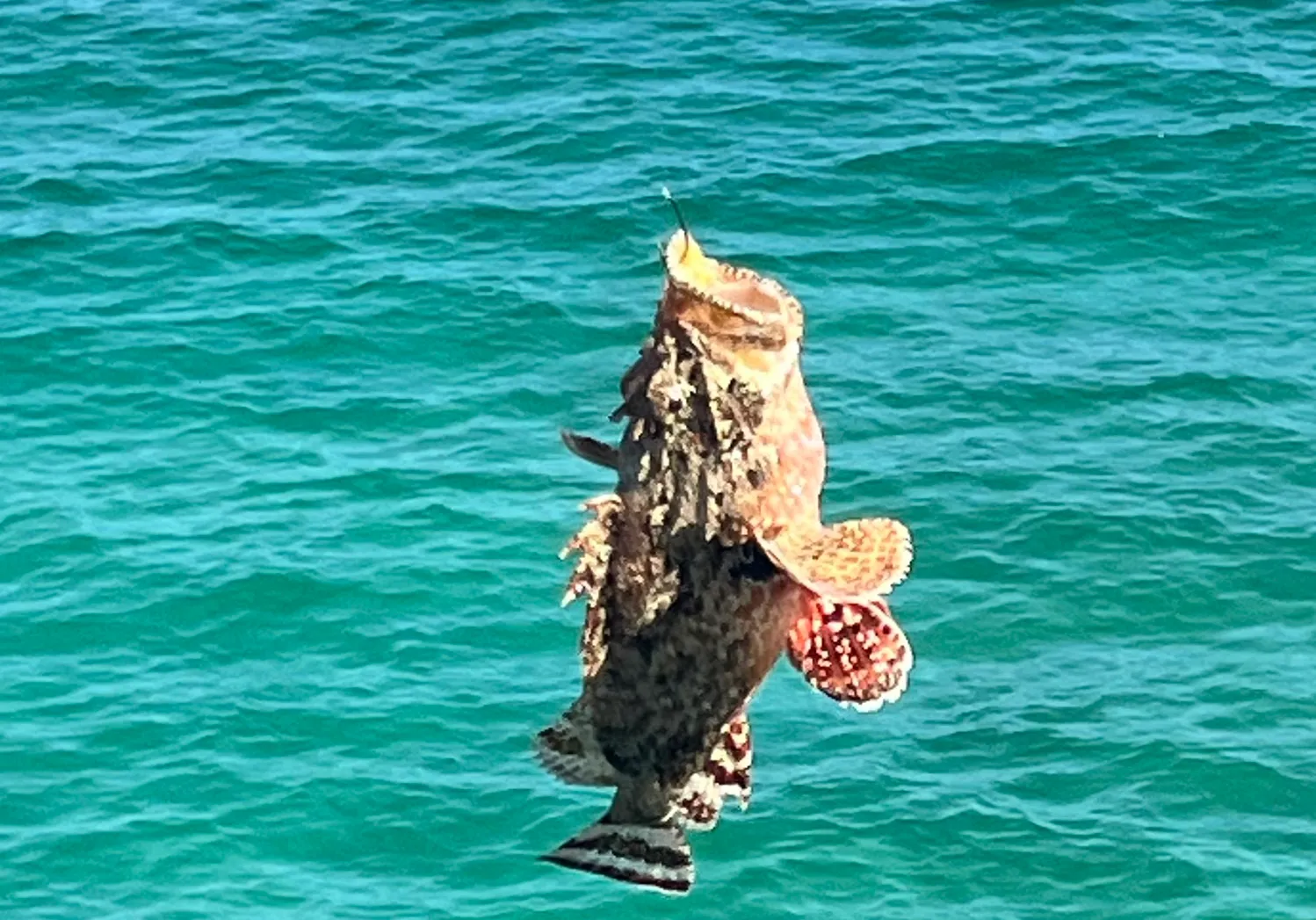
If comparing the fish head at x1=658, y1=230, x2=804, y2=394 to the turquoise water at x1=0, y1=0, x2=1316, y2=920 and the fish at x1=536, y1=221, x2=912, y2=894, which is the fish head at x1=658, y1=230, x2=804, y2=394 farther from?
the turquoise water at x1=0, y1=0, x2=1316, y2=920

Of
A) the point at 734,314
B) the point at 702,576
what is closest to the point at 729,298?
the point at 734,314

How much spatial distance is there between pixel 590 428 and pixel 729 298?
19139 millimetres

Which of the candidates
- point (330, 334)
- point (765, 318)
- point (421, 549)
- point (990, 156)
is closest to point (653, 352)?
point (765, 318)

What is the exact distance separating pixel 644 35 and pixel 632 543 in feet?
96.6

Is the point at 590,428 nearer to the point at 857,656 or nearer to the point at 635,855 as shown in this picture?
the point at 635,855

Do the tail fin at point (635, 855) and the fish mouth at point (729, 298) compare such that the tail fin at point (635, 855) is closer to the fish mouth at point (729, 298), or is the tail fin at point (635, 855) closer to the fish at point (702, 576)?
the fish at point (702, 576)

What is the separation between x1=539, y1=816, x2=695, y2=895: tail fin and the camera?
776 centimetres

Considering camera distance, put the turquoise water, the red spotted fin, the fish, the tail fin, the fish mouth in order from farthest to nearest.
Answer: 1. the turquoise water
2. the tail fin
3. the red spotted fin
4. the fish
5. the fish mouth

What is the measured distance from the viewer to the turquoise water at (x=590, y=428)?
20.7m

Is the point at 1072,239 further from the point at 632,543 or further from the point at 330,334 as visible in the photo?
the point at 632,543

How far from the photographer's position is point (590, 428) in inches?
1023

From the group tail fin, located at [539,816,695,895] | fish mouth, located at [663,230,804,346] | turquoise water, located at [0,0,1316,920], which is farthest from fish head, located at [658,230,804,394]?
turquoise water, located at [0,0,1316,920]

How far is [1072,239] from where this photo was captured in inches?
1179

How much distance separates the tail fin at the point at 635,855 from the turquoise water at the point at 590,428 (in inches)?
473
